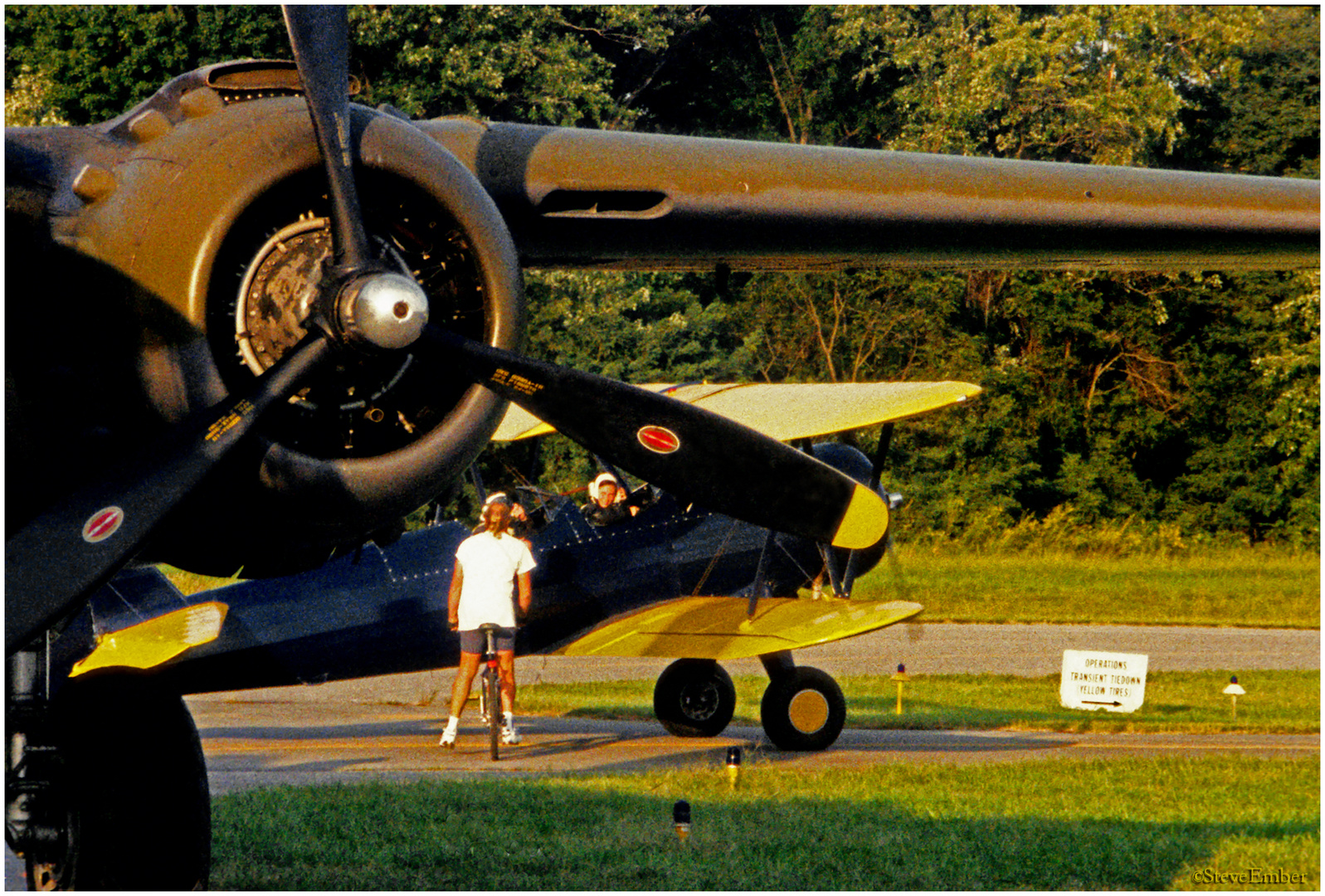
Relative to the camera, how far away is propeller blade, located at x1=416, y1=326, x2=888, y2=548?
223 inches

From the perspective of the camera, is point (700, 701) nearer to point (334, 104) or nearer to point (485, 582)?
point (485, 582)

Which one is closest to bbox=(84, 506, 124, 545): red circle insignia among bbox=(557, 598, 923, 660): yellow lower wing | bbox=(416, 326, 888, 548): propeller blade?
bbox=(416, 326, 888, 548): propeller blade

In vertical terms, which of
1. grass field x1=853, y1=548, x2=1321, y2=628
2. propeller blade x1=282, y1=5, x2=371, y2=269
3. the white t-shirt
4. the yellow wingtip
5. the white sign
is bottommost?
the white sign

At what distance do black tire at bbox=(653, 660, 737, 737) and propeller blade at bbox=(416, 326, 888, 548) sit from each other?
724 cm

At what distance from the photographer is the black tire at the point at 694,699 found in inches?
511

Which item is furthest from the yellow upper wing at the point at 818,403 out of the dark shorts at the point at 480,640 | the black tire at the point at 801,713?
the black tire at the point at 801,713

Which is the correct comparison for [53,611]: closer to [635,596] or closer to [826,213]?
[826,213]

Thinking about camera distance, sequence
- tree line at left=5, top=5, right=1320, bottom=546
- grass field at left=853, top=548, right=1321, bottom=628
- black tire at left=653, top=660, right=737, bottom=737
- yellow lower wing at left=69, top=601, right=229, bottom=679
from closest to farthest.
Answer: yellow lower wing at left=69, top=601, right=229, bottom=679, black tire at left=653, top=660, right=737, bottom=737, grass field at left=853, top=548, right=1321, bottom=628, tree line at left=5, top=5, right=1320, bottom=546

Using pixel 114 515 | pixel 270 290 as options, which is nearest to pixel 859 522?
pixel 270 290

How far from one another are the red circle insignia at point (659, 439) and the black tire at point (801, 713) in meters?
6.88

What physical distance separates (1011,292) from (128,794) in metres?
28.5

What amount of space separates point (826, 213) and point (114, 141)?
3.06 meters

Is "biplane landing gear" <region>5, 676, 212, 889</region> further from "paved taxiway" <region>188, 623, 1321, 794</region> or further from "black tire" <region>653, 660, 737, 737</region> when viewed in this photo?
"black tire" <region>653, 660, 737, 737</region>

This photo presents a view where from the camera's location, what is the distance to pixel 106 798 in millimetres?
6625
